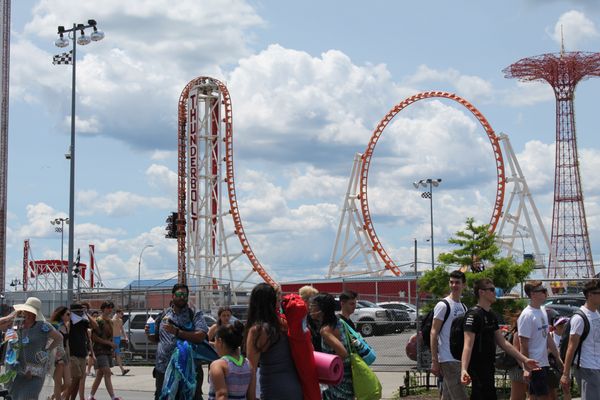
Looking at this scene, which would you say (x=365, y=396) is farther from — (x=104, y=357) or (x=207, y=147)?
(x=207, y=147)

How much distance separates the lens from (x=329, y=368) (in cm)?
754

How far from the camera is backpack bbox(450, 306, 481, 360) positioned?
942 centimetres

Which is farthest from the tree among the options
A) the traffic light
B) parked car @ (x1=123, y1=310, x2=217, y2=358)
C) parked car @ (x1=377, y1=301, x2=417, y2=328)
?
the traffic light

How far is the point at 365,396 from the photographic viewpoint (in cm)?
808

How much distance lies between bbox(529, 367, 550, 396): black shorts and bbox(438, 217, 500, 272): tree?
1037 cm

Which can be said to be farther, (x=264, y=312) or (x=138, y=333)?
(x=138, y=333)

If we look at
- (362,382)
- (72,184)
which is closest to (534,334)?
(362,382)

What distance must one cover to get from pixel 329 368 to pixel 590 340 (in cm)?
332

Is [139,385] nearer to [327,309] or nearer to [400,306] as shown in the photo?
[327,309]

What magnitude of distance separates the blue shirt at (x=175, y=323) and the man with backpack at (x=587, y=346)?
369 centimetres

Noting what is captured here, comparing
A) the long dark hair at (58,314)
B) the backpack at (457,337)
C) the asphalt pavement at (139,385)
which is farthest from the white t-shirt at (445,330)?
the asphalt pavement at (139,385)

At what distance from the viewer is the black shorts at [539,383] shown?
9.78m

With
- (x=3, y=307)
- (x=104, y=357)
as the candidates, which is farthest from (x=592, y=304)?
(x=3, y=307)

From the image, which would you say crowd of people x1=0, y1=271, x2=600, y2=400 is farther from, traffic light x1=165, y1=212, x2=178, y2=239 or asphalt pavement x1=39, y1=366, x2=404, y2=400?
traffic light x1=165, y1=212, x2=178, y2=239
